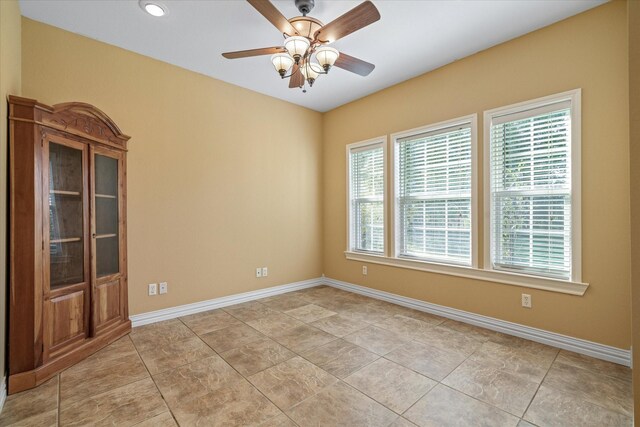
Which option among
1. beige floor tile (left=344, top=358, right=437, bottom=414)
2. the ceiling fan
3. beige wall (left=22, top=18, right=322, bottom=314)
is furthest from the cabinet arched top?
beige floor tile (left=344, top=358, right=437, bottom=414)

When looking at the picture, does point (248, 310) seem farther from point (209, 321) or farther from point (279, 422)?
point (279, 422)

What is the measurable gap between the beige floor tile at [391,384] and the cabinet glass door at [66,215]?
2462 millimetres

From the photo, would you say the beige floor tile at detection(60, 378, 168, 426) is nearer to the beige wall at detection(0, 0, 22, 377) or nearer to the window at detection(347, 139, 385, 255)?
the beige wall at detection(0, 0, 22, 377)

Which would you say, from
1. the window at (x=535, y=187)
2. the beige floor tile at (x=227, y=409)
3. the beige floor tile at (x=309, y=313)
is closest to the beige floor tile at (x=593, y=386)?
the window at (x=535, y=187)

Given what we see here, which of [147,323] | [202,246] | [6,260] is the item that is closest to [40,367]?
[6,260]

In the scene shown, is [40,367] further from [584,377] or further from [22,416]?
[584,377]

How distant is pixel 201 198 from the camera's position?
12.5 feet

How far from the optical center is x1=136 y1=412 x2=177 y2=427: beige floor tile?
1.78 meters

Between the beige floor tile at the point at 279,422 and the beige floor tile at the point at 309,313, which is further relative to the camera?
the beige floor tile at the point at 309,313

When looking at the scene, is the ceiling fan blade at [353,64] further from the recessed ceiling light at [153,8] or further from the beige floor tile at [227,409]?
the beige floor tile at [227,409]

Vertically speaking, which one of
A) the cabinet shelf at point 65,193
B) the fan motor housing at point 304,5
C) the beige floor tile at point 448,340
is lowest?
the beige floor tile at point 448,340

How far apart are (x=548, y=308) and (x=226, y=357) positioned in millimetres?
2996

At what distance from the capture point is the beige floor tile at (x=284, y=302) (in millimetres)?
3957

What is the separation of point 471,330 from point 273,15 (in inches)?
135
